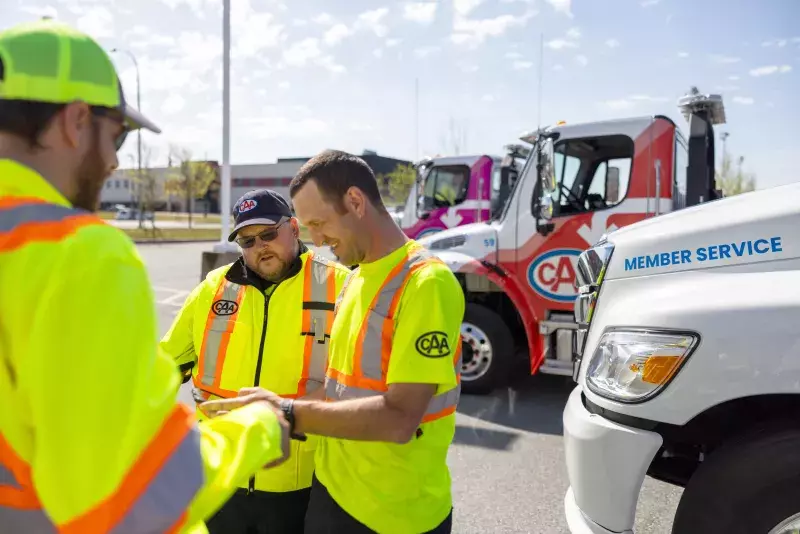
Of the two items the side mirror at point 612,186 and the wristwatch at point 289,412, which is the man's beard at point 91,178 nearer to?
the wristwatch at point 289,412

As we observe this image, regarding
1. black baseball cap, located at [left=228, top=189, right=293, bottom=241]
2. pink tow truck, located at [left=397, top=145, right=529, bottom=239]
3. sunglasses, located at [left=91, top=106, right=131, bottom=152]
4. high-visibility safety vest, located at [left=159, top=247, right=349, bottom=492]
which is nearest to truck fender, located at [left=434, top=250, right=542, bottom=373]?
black baseball cap, located at [left=228, top=189, right=293, bottom=241]

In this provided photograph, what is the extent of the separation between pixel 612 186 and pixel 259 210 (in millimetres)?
3803

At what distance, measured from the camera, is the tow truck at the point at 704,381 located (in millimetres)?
2002

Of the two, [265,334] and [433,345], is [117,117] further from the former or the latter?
[265,334]

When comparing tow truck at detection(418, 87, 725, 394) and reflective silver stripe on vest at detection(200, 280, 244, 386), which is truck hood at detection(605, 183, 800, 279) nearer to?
reflective silver stripe on vest at detection(200, 280, 244, 386)

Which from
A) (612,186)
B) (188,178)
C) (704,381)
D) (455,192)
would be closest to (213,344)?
(704,381)

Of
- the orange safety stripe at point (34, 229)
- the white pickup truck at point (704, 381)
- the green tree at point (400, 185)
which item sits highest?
the green tree at point (400, 185)

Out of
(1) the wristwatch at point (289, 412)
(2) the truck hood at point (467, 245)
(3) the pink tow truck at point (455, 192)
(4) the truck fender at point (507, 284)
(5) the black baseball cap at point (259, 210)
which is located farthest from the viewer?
(3) the pink tow truck at point (455, 192)

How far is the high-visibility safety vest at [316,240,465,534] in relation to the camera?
1.62m

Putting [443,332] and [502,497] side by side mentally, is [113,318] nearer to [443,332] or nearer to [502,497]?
[443,332]

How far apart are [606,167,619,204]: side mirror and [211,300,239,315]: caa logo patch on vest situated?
155 inches

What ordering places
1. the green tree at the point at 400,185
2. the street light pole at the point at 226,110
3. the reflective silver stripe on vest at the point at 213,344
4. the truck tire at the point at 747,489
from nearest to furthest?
the truck tire at the point at 747,489
the reflective silver stripe on vest at the point at 213,344
the street light pole at the point at 226,110
the green tree at the point at 400,185

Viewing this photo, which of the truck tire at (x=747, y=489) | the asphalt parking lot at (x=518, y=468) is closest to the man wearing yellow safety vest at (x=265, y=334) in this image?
the truck tire at (x=747, y=489)

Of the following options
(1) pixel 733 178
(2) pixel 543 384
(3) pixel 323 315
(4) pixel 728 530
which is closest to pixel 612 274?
(4) pixel 728 530
